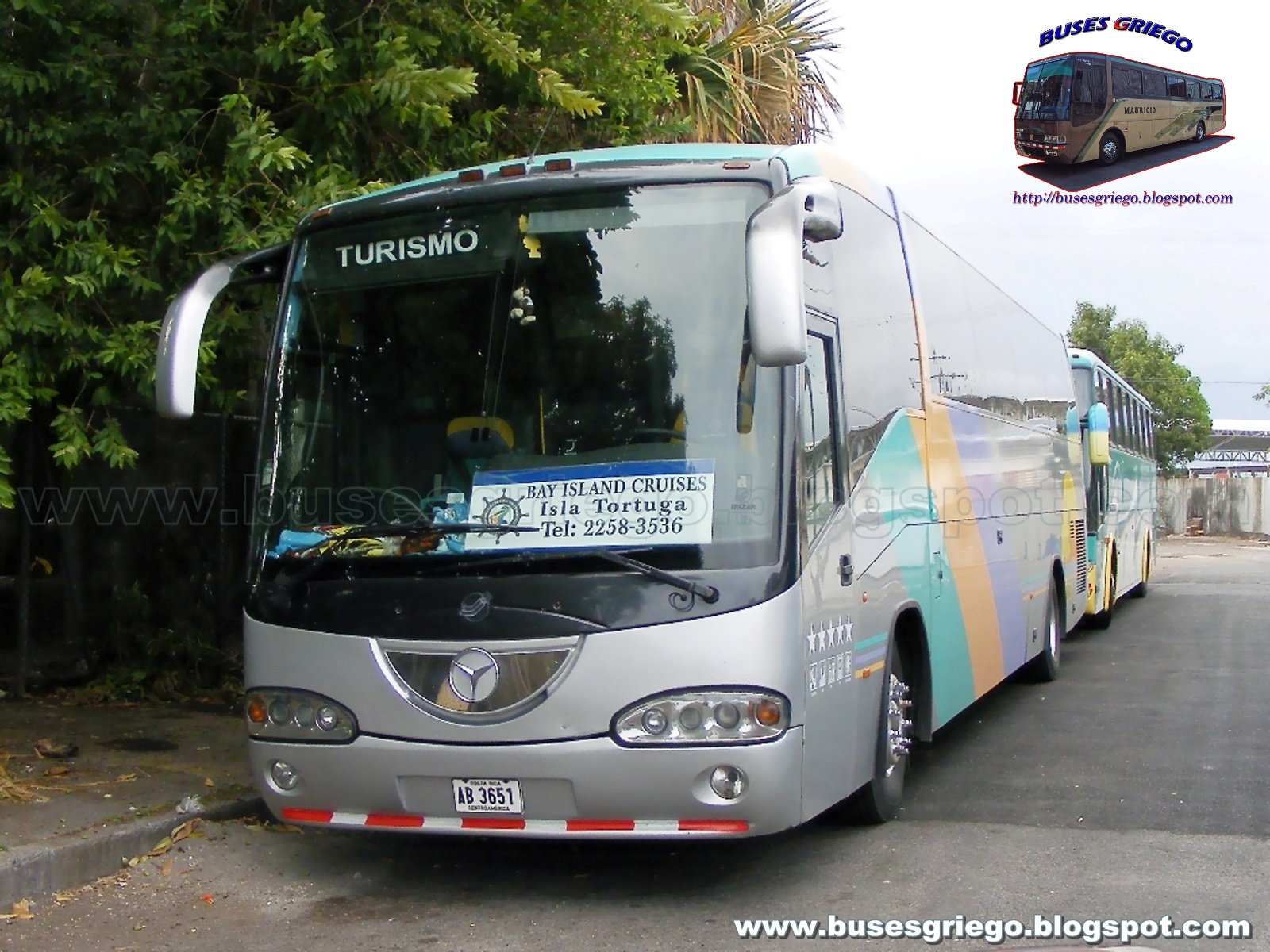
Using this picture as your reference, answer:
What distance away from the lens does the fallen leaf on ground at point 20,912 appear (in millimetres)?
5707

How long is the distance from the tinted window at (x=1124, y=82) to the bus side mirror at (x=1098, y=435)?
439 cm

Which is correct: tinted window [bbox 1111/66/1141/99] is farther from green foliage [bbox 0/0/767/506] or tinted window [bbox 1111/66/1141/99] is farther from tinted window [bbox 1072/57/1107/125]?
green foliage [bbox 0/0/767/506]

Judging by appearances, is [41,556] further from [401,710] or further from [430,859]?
[401,710]

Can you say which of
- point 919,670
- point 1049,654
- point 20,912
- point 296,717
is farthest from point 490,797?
point 1049,654

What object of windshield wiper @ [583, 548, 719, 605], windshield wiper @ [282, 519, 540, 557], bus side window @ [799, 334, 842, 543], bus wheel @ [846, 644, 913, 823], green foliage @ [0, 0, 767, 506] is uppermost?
green foliage @ [0, 0, 767, 506]

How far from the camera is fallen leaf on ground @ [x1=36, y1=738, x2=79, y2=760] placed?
8.05 metres

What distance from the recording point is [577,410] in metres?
5.54

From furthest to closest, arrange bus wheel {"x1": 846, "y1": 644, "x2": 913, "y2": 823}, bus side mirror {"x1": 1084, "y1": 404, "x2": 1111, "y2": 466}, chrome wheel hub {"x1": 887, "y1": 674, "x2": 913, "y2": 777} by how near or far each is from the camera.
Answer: bus side mirror {"x1": 1084, "y1": 404, "x2": 1111, "y2": 466} < chrome wheel hub {"x1": 887, "y1": 674, "x2": 913, "y2": 777} < bus wheel {"x1": 846, "y1": 644, "x2": 913, "y2": 823}

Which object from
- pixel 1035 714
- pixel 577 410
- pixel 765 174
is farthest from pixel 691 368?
pixel 1035 714

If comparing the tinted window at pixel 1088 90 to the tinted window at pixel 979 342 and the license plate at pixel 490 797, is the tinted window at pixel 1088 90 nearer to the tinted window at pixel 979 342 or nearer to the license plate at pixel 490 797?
the tinted window at pixel 979 342

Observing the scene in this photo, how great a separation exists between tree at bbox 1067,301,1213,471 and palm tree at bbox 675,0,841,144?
34335 millimetres

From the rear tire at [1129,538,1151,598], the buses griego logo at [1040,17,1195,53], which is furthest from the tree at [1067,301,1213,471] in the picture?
the buses griego logo at [1040,17,1195,53]

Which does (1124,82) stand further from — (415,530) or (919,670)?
(415,530)

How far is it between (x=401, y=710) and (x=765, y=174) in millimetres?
2606
